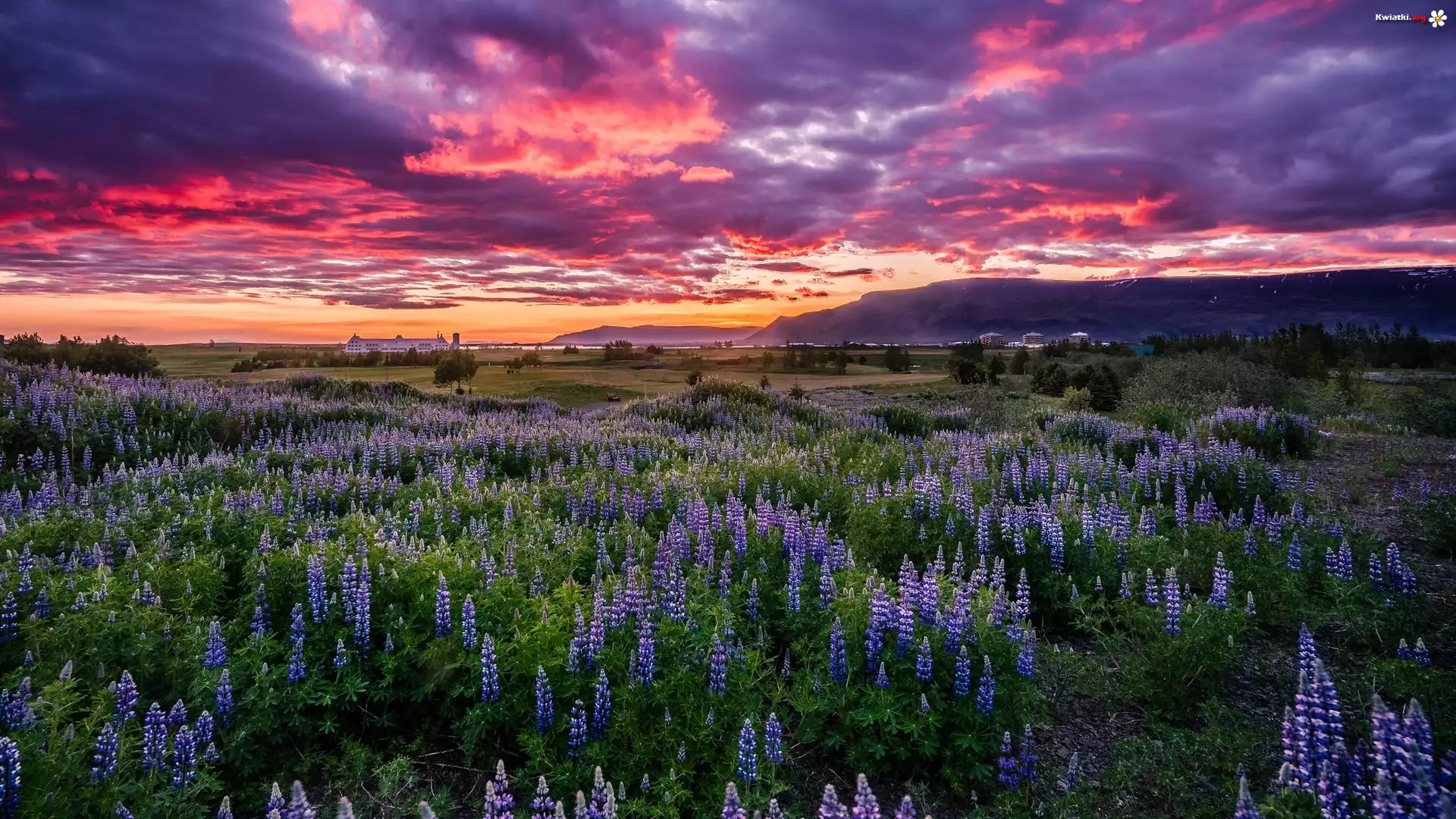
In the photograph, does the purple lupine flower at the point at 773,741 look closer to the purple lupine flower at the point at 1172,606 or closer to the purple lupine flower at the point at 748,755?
the purple lupine flower at the point at 748,755

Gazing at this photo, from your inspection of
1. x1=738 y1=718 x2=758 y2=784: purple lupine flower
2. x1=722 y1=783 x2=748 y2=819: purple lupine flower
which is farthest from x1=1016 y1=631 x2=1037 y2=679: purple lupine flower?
x1=722 y1=783 x2=748 y2=819: purple lupine flower

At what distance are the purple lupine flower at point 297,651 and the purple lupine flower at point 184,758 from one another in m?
0.75

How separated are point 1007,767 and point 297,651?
4396 mm

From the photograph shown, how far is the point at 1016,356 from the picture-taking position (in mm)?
56250

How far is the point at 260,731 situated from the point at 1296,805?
18.1 ft

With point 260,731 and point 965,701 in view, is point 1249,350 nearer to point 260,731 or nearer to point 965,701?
point 965,701

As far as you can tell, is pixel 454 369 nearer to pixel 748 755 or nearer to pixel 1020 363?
pixel 748 755

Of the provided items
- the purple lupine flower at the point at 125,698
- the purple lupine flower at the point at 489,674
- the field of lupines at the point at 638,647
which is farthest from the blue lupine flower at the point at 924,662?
the purple lupine flower at the point at 125,698

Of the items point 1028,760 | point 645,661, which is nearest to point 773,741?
point 645,661

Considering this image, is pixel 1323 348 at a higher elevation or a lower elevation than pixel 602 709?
higher

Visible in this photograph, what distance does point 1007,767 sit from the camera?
172 inches

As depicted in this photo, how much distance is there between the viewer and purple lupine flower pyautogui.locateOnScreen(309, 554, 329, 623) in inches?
205

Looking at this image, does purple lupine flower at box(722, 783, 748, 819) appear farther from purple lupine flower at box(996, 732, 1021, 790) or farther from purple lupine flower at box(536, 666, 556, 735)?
purple lupine flower at box(996, 732, 1021, 790)

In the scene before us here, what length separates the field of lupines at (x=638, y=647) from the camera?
386cm
